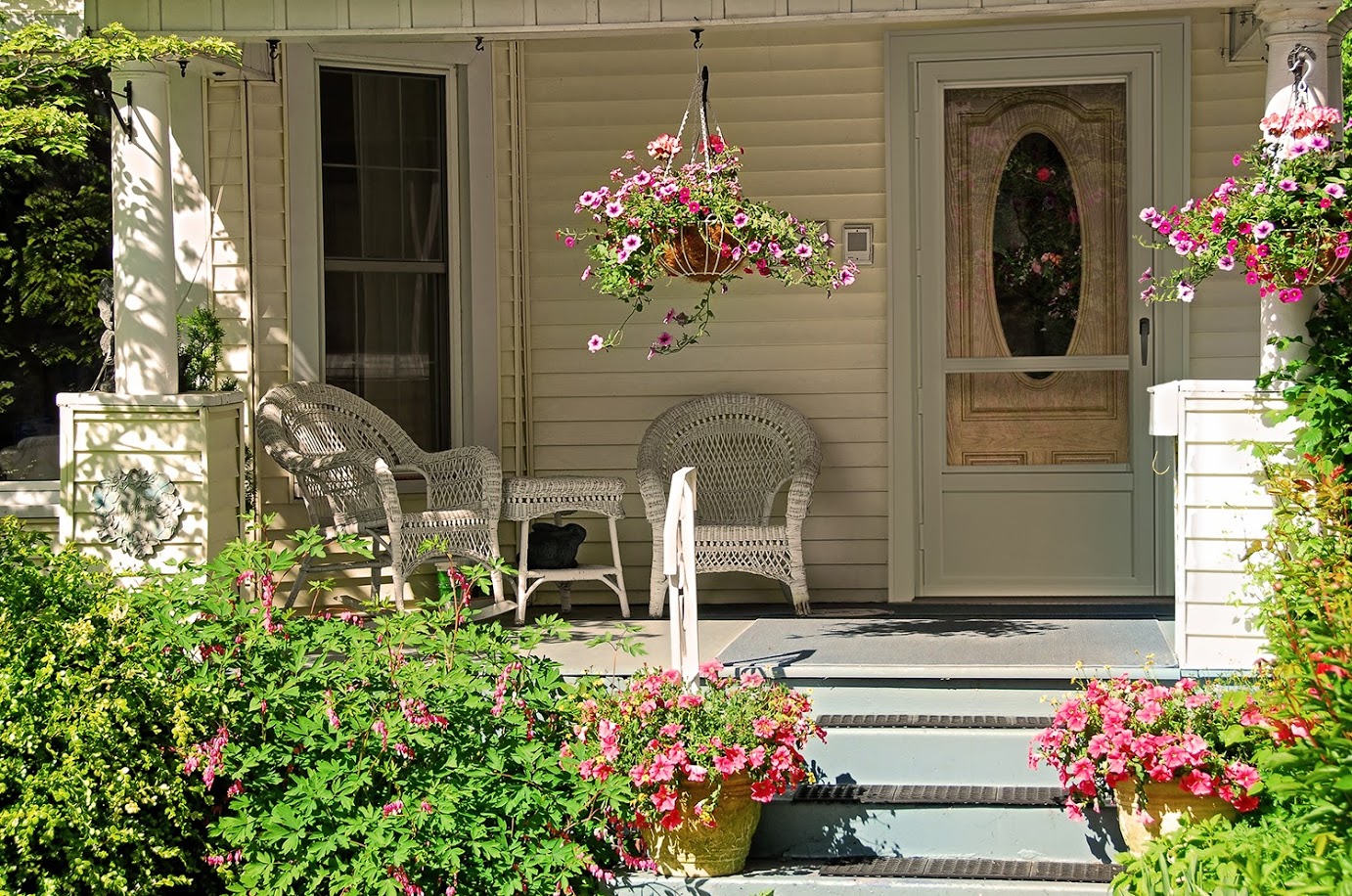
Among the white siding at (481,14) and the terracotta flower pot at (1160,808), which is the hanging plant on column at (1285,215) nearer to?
the white siding at (481,14)

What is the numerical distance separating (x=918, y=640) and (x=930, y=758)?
3.45ft

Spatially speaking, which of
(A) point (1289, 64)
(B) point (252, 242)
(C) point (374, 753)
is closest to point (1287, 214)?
(A) point (1289, 64)

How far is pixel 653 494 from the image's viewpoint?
6379mm

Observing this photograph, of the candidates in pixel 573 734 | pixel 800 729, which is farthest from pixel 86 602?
pixel 800 729

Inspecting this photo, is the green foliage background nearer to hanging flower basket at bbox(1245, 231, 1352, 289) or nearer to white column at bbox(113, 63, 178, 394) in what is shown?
white column at bbox(113, 63, 178, 394)

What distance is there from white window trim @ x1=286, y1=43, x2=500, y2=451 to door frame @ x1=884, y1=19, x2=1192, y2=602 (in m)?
1.74

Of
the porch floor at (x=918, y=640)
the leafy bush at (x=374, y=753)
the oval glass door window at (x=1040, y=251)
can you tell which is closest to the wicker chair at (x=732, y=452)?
the porch floor at (x=918, y=640)

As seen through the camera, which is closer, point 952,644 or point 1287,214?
point 1287,214

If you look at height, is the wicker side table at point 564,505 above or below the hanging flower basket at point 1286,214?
below

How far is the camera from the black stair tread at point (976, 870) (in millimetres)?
3922

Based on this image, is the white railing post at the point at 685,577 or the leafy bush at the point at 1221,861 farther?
the white railing post at the point at 685,577

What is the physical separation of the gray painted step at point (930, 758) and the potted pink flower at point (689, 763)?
391 mm

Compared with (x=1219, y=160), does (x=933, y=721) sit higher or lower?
lower

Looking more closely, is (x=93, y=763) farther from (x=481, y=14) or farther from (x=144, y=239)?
(x=481, y=14)
